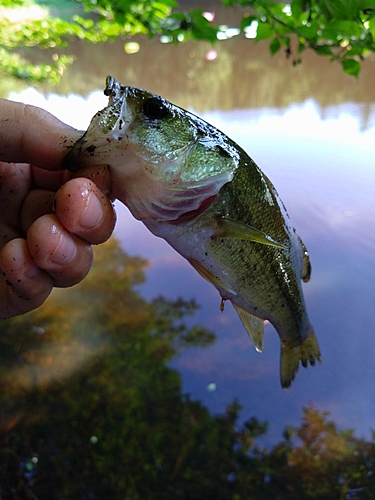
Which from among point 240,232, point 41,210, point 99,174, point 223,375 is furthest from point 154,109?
point 223,375

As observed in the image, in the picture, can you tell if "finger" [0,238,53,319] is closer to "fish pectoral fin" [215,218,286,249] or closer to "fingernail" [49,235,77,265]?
"fingernail" [49,235,77,265]

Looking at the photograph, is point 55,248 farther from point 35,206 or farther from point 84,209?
point 35,206

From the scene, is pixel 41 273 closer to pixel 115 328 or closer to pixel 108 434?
pixel 108 434

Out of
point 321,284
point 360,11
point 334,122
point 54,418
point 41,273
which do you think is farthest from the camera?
point 334,122

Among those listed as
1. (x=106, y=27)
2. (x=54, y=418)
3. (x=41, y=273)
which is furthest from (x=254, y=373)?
(x=106, y=27)

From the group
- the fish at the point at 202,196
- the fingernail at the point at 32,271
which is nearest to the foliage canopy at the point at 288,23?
the fish at the point at 202,196

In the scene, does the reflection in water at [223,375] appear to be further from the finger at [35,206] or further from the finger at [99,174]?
the finger at [99,174]
